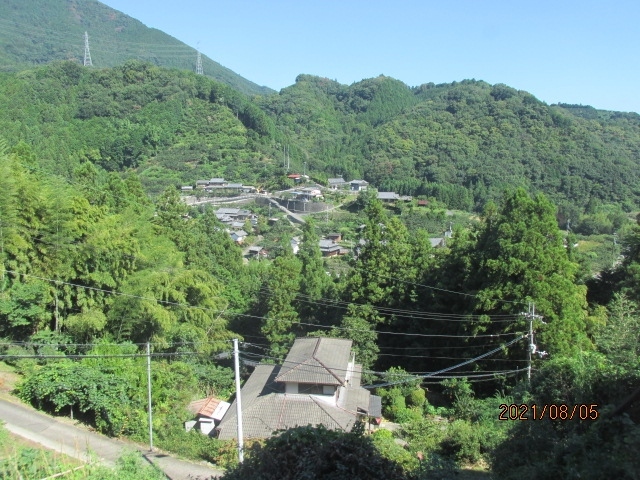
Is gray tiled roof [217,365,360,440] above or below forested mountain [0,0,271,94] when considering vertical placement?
below

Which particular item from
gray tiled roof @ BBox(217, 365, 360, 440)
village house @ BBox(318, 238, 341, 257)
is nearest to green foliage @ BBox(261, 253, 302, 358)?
gray tiled roof @ BBox(217, 365, 360, 440)

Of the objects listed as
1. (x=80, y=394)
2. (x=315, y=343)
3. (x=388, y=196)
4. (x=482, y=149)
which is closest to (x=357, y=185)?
(x=388, y=196)

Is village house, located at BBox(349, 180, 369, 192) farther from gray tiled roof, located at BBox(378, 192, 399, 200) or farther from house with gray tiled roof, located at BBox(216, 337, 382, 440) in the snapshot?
house with gray tiled roof, located at BBox(216, 337, 382, 440)

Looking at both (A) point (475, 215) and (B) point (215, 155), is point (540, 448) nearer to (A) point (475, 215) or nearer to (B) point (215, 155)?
(A) point (475, 215)

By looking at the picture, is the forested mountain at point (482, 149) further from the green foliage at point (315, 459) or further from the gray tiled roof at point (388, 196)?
the green foliage at point (315, 459)

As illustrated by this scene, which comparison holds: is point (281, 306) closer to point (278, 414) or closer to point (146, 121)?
point (278, 414)

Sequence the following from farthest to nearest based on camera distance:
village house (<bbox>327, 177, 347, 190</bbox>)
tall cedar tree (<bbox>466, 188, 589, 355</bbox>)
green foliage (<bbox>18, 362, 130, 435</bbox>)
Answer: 1. village house (<bbox>327, 177, 347, 190</bbox>)
2. tall cedar tree (<bbox>466, 188, 589, 355</bbox>)
3. green foliage (<bbox>18, 362, 130, 435</bbox>)

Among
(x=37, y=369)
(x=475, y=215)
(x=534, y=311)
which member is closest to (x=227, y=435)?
(x=37, y=369)

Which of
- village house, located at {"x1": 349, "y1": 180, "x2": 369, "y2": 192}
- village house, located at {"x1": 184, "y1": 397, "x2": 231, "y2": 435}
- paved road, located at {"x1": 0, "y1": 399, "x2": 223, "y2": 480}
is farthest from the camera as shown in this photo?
village house, located at {"x1": 349, "y1": 180, "x2": 369, "y2": 192}

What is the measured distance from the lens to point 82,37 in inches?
5615
